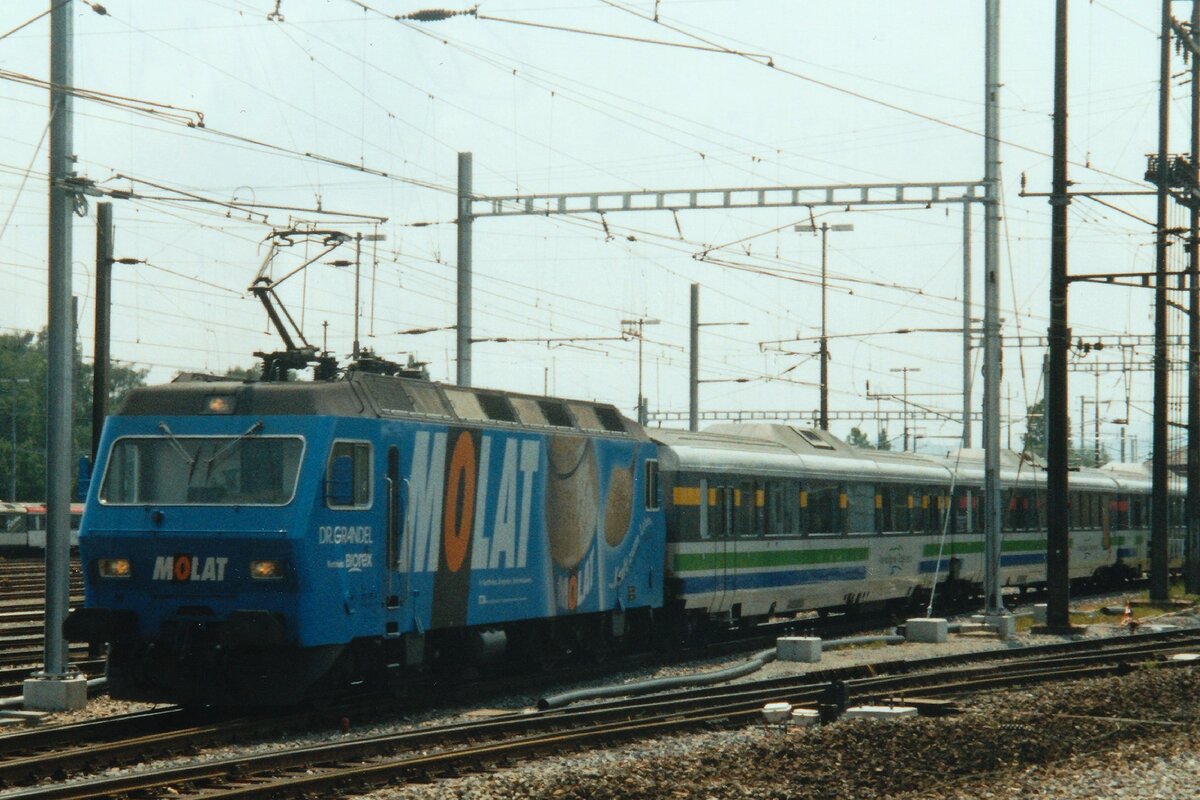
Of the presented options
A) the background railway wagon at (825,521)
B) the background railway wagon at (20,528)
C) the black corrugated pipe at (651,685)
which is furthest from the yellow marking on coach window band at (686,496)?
the background railway wagon at (20,528)

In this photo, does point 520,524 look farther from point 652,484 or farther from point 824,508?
point 824,508

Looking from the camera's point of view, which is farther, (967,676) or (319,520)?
(967,676)

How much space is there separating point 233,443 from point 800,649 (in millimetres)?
9591

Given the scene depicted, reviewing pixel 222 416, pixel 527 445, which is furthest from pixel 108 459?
pixel 527 445

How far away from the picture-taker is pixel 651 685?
1881cm

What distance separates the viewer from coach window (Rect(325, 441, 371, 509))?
16.2 m

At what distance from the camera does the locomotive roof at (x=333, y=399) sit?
1620 cm

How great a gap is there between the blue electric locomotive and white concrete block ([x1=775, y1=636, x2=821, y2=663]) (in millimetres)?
5508

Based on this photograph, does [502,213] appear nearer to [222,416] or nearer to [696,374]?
[222,416]

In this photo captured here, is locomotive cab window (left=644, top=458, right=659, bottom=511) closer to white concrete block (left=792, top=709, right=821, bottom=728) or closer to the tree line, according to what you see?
white concrete block (left=792, top=709, right=821, bottom=728)

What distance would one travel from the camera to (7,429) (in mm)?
97500

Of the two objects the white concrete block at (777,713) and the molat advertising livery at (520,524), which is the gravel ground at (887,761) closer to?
the white concrete block at (777,713)

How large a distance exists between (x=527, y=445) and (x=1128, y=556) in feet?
95.1

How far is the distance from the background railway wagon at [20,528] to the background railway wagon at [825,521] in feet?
135
